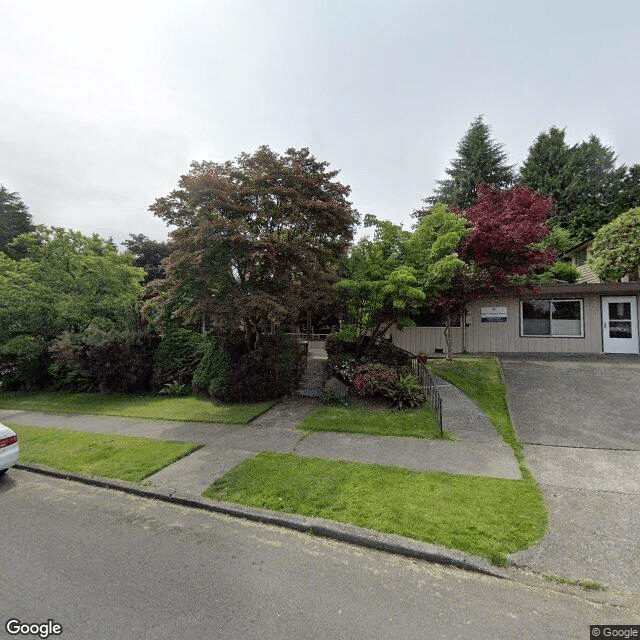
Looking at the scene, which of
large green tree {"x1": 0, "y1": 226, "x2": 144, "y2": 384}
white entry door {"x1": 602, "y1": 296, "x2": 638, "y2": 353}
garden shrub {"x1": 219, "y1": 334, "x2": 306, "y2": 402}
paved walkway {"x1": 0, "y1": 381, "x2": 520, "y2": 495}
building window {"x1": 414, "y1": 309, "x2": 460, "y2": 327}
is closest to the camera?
paved walkway {"x1": 0, "y1": 381, "x2": 520, "y2": 495}

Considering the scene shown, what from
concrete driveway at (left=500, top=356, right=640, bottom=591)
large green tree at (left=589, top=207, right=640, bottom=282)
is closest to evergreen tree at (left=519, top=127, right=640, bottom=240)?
large green tree at (left=589, top=207, right=640, bottom=282)

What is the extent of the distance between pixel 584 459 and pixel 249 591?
209 inches

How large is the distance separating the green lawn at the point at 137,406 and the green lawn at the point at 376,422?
5.55 ft

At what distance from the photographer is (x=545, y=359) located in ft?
39.2

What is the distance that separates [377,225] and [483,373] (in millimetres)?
5468

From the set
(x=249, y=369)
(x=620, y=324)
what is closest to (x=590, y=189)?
(x=620, y=324)

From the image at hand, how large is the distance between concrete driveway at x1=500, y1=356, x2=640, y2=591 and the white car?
716 centimetres

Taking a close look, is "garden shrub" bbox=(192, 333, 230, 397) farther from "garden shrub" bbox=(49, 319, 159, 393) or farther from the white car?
the white car

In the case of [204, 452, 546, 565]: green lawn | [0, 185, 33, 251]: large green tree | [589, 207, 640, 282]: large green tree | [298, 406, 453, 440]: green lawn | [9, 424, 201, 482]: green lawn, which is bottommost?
[9, 424, 201, 482]: green lawn

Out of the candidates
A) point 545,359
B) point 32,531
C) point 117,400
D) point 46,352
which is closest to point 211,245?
point 32,531

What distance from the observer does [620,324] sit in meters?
12.8

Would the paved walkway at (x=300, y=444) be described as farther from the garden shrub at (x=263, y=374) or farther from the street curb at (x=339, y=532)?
the garden shrub at (x=263, y=374)

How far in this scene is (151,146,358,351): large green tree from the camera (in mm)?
7824

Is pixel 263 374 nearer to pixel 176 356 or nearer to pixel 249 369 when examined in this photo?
pixel 249 369
